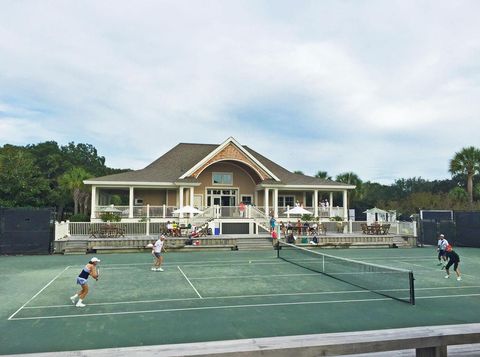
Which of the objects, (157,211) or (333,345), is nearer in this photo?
(333,345)

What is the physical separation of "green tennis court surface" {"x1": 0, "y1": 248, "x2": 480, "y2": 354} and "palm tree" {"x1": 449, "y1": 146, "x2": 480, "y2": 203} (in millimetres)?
30575

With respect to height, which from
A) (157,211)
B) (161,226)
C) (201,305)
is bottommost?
(201,305)

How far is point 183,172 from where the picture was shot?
113 feet

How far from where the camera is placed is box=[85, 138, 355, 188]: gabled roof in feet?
105

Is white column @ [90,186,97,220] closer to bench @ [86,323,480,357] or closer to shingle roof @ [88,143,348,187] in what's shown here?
shingle roof @ [88,143,348,187]

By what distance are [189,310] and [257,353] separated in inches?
266

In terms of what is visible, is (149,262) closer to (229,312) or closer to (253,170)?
(229,312)

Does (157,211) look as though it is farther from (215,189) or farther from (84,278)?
(84,278)

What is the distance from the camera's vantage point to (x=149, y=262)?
65.9 feet

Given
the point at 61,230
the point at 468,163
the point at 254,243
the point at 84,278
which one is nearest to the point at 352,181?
the point at 468,163

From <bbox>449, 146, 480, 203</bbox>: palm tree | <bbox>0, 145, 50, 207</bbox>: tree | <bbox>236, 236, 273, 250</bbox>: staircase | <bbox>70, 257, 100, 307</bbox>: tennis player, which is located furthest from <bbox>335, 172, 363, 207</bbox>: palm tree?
<bbox>70, 257, 100, 307</bbox>: tennis player

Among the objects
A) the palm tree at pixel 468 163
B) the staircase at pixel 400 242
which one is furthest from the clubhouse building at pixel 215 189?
the palm tree at pixel 468 163

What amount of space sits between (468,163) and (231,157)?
2875 cm

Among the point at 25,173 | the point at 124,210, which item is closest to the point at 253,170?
the point at 124,210
